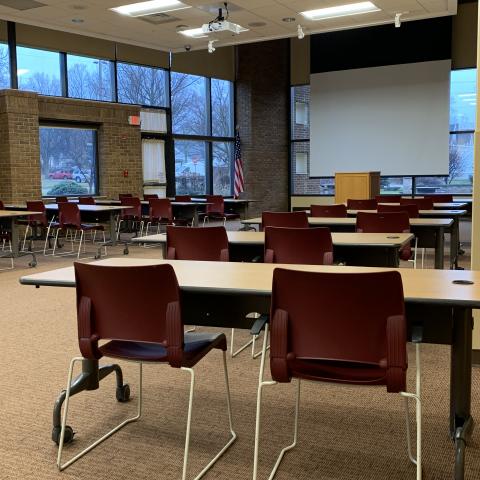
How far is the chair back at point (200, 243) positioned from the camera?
13.9ft

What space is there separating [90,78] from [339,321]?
1196 centimetres

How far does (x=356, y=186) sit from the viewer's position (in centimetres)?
1086

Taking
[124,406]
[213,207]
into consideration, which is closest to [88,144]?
[213,207]

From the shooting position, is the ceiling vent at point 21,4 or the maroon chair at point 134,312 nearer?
the maroon chair at point 134,312

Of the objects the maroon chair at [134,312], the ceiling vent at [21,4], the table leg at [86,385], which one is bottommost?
the table leg at [86,385]

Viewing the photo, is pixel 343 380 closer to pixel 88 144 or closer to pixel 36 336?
pixel 36 336

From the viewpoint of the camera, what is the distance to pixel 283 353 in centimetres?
217

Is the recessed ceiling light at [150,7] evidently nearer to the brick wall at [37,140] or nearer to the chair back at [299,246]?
the brick wall at [37,140]

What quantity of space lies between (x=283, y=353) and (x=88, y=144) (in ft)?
37.9

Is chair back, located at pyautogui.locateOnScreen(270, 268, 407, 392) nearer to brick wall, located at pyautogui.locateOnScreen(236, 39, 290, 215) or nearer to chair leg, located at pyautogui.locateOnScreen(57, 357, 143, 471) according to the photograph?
chair leg, located at pyautogui.locateOnScreen(57, 357, 143, 471)

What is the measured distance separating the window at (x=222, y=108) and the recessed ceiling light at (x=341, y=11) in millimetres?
5497

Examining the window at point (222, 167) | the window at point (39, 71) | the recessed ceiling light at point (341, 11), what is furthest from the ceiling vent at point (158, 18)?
the window at point (222, 167)

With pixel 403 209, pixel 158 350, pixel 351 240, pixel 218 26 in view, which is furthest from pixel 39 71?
pixel 158 350

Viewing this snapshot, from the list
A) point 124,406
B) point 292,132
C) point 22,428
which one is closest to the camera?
point 22,428
